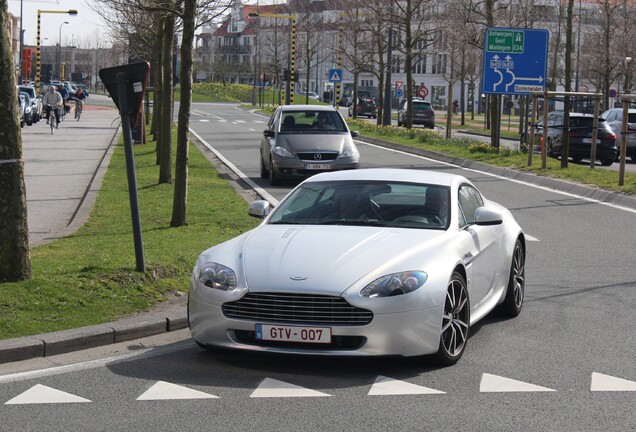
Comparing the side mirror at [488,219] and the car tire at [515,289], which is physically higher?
the side mirror at [488,219]

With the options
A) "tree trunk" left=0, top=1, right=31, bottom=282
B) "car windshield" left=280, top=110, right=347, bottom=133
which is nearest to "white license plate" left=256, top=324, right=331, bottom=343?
"tree trunk" left=0, top=1, right=31, bottom=282

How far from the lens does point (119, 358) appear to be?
786 centimetres

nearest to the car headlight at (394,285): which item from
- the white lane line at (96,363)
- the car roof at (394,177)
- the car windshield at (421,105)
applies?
the white lane line at (96,363)

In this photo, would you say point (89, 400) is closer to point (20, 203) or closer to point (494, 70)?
point (20, 203)

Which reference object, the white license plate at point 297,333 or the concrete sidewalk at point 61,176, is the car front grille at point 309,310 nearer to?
the white license plate at point 297,333

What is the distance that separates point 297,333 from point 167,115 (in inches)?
492

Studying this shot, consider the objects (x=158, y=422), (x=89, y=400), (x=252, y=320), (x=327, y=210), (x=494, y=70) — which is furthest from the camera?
(x=494, y=70)

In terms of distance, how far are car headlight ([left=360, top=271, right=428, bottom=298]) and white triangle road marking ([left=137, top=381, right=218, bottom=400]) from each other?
1229 mm

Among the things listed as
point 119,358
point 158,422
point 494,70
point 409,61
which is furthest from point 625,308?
point 409,61

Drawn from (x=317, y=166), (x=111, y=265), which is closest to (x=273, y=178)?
(x=317, y=166)

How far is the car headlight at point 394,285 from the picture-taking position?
23.9ft

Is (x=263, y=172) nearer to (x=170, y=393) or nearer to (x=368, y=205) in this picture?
(x=368, y=205)

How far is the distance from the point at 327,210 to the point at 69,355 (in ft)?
7.41

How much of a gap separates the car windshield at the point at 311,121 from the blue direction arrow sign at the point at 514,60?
765cm
